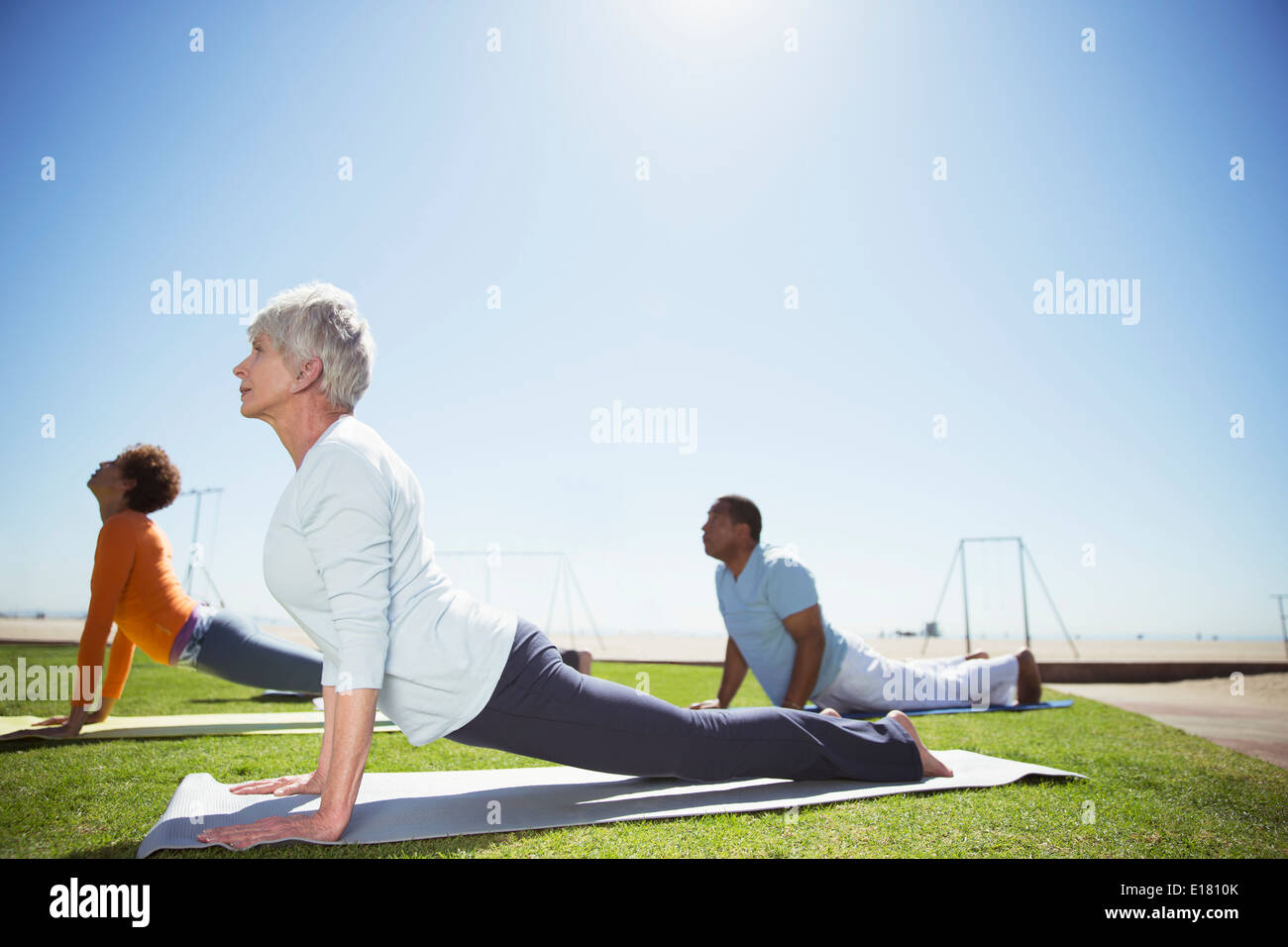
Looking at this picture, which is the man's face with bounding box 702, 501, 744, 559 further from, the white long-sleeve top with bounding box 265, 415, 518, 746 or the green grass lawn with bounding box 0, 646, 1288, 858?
the white long-sleeve top with bounding box 265, 415, 518, 746

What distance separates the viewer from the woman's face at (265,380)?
2188 mm

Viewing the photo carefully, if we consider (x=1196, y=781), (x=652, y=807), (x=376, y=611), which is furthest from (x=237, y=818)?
(x=1196, y=781)

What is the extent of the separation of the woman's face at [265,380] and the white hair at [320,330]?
29 millimetres

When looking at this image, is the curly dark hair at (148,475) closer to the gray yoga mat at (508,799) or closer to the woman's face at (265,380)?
the gray yoga mat at (508,799)

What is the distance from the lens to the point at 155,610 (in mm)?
4504

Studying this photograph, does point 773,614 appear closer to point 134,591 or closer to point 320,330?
point 320,330

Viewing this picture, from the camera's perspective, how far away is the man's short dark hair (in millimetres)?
4926

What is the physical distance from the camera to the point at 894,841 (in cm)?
209

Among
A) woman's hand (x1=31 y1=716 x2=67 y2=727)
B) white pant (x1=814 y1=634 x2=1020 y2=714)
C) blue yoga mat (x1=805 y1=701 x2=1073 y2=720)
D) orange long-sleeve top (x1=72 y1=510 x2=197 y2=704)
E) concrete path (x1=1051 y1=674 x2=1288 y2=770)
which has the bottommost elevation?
concrete path (x1=1051 y1=674 x2=1288 y2=770)

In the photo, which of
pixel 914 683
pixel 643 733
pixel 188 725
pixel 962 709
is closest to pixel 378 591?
pixel 643 733

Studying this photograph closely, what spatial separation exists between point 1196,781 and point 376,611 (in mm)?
3150

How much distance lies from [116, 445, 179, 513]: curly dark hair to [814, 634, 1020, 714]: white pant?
13.8 feet

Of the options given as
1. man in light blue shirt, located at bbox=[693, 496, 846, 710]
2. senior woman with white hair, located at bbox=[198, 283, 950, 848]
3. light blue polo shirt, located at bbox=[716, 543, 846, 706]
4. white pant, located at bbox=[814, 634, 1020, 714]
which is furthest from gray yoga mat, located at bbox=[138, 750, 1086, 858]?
white pant, located at bbox=[814, 634, 1020, 714]
